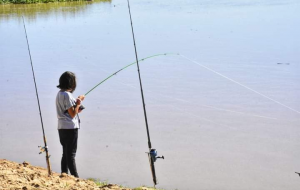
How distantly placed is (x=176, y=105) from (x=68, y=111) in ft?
11.6

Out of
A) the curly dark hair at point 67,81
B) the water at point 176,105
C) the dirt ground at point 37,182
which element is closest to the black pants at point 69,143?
the dirt ground at point 37,182

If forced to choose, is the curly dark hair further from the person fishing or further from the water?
the water

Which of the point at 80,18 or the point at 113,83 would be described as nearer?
the point at 113,83

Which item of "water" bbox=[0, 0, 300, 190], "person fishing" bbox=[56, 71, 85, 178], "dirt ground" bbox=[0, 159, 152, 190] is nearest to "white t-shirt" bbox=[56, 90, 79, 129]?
"person fishing" bbox=[56, 71, 85, 178]

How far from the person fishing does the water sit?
99 cm

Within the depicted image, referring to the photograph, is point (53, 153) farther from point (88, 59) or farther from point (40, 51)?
point (40, 51)

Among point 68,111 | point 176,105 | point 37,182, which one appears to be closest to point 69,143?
point 68,111

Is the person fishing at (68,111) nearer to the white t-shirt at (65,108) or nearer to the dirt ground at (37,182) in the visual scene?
the white t-shirt at (65,108)

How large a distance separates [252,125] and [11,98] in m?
4.34

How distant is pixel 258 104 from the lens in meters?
7.88

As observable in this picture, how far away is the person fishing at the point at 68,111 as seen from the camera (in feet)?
15.7

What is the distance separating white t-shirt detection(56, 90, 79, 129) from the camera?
477cm

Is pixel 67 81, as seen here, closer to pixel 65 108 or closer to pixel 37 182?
pixel 65 108

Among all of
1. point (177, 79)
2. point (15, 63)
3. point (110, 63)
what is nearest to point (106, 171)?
point (177, 79)
